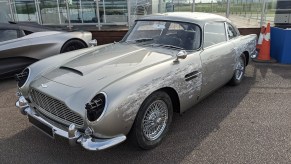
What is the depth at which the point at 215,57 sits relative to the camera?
379cm

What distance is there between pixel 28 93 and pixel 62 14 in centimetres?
720

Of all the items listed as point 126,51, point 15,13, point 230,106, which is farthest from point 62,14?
point 230,106

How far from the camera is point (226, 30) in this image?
Result: 4527 millimetres

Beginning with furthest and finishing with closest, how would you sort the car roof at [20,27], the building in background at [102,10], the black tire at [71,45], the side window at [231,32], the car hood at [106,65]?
1. the building in background at [102,10]
2. the black tire at [71,45]
3. the car roof at [20,27]
4. the side window at [231,32]
5. the car hood at [106,65]

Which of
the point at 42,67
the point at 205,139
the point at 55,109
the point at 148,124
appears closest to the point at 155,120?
the point at 148,124

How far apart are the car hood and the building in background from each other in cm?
565

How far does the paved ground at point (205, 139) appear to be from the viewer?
9.44ft

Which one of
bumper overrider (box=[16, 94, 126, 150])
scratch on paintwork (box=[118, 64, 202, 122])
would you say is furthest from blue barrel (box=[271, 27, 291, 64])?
bumper overrider (box=[16, 94, 126, 150])

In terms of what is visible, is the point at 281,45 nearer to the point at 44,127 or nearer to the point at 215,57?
the point at 215,57

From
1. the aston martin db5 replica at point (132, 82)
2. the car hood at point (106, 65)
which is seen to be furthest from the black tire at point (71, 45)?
the car hood at point (106, 65)

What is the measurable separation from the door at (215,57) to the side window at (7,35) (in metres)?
4.20

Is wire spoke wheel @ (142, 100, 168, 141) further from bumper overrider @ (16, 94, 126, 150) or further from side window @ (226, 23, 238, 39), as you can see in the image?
side window @ (226, 23, 238, 39)

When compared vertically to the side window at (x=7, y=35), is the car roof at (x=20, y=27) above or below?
above

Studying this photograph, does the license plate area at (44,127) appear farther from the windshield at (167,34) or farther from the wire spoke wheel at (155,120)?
the windshield at (167,34)
